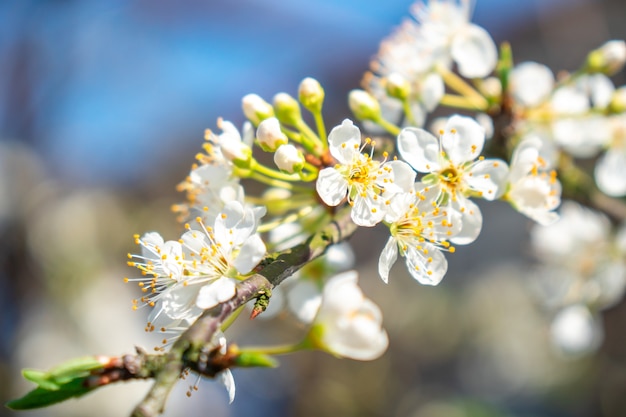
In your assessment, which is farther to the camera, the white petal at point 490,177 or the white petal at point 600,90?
the white petal at point 600,90

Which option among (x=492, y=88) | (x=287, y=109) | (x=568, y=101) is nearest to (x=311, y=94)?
(x=287, y=109)

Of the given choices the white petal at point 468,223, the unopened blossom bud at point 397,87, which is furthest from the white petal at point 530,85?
the white petal at point 468,223

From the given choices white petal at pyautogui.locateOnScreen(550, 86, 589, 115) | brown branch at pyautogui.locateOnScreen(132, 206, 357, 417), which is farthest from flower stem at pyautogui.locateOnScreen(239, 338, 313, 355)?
white petal at pyautogui.locateOnScreen(550, 86, 589, 115)

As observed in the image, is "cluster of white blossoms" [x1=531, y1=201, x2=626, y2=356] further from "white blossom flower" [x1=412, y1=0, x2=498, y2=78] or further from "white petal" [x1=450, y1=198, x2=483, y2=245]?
"white petal" [x1=450, y1=198, x2=483, y2=245]

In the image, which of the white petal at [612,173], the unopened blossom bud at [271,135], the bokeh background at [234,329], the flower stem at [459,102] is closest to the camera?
the unopened blossom bud at [271,135]

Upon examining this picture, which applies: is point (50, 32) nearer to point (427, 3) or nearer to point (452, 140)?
point (427, 3)

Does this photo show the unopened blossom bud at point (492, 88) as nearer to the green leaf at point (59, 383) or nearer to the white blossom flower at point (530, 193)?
the white blossom flower at point (530, 193)
